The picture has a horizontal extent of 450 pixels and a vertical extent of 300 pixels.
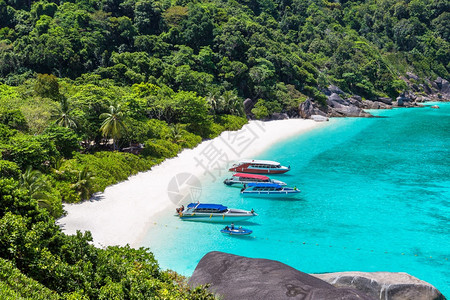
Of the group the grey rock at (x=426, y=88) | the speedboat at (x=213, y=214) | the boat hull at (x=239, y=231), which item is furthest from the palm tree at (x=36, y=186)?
the grey rock at (x=426, y=88)

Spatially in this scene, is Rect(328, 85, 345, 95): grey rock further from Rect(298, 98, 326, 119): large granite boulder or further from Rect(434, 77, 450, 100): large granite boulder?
Rect(434, 77, 450, 100): large granite boulder

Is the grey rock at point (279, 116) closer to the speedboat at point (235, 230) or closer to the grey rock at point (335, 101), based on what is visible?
the grey rock at point (335, 101)

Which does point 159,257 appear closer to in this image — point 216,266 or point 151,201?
point 216,266

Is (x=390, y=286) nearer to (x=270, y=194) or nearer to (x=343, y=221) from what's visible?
(x=343, y=221)

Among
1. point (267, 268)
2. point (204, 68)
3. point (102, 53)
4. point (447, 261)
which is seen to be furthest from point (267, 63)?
point (267, 268)

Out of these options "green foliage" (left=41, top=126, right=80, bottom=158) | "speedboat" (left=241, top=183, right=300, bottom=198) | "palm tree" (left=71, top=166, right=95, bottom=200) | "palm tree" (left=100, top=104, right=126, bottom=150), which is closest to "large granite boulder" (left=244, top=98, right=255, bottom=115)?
"palm tree" (left=100, top=104, right=126, bottom=150)

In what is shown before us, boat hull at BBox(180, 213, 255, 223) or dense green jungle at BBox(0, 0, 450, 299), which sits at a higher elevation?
dense green jungle at BBox(0, 0, 450, 299)
